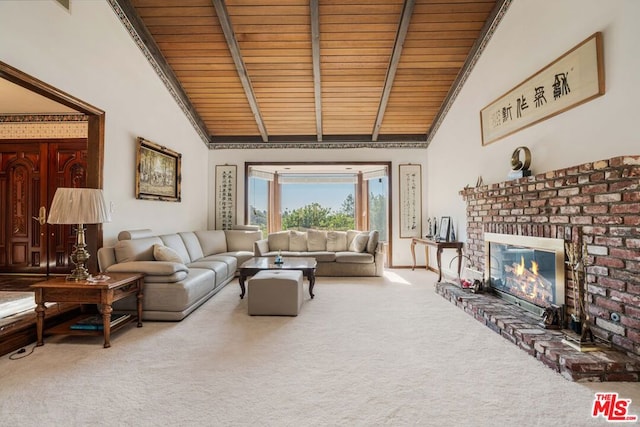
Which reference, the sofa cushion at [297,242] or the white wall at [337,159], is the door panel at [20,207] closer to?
the white wall at [337,159]

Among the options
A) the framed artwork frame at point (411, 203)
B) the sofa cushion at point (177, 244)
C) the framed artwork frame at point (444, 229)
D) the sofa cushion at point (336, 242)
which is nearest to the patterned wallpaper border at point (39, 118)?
the sofa cushion at point (177, 244)

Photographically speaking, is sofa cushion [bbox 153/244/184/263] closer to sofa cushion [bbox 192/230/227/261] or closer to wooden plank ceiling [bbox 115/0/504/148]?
sofa cushion [bbox 192/230/227/261]

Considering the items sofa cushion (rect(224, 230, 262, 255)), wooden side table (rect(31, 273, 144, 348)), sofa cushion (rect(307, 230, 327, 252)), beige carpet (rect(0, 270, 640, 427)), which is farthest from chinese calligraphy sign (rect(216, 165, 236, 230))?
wooden side table (rect(31, 273, 144, 348))

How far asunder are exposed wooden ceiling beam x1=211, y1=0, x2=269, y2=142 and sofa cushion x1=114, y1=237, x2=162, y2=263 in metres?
2.86

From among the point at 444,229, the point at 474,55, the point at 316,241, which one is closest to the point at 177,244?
the point at 316,241

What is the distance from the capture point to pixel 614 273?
2.37 m

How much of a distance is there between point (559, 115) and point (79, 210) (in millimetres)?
4478

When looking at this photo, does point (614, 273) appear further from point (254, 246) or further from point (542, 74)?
Result: point (254, 246)

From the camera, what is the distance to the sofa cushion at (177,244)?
4.49 metres

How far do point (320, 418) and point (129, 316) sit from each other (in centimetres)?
234

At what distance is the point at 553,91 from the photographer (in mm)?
3086

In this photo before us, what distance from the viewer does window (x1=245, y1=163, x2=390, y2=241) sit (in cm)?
798

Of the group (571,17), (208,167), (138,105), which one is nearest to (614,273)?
(571,17)

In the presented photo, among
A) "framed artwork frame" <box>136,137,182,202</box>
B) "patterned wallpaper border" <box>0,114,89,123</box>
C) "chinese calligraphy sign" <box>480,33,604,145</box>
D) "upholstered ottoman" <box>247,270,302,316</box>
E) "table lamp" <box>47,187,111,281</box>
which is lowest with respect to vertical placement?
"upholstered ottoman" <box>247,270,302,316</box>
